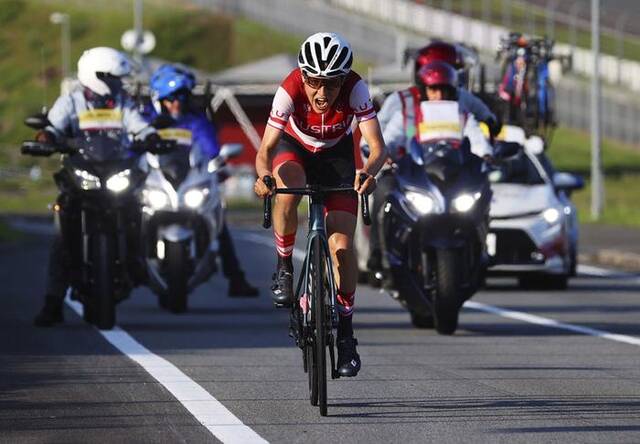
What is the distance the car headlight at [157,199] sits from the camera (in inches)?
720

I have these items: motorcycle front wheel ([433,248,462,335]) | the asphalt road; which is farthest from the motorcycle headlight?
motorcycle front wheel ([433,248,462,335])

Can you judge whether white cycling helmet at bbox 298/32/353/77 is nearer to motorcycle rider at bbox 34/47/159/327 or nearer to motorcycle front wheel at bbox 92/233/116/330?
motorcycle front wheel at bbox 92/233/116/330

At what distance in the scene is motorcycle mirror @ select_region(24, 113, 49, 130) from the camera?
52.2 feet

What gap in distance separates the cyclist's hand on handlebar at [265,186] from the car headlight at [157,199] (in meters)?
7.66

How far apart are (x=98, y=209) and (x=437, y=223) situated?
2.54m

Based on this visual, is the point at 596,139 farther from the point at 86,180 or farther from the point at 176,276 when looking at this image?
the point at 86,180

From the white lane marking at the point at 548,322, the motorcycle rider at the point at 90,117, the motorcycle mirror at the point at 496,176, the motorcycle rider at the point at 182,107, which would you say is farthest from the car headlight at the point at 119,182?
the motorcycle mirror at the point at 496,176

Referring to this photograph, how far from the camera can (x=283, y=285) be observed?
1105 cm

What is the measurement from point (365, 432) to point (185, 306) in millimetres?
8697

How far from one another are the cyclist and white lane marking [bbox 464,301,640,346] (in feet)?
13.5

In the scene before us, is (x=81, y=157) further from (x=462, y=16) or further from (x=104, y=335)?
(x=462, y=16)

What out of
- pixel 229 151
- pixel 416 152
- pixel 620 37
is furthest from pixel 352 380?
pixel 620 37

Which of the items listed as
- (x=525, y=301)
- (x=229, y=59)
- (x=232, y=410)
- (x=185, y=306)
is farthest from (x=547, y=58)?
(x=229, y=59)

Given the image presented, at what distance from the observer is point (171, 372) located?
1246cm
